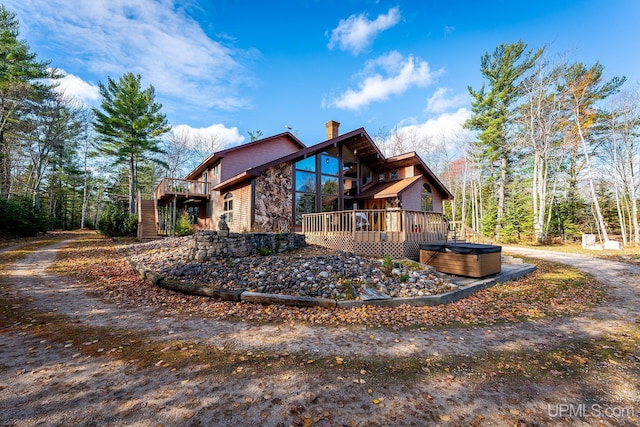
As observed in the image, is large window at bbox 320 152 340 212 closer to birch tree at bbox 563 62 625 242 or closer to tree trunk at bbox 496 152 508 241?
tree trunk at bbox 496 152 508 241

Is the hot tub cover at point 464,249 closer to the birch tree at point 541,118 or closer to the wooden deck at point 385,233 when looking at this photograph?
the wooden deck at point 385,233

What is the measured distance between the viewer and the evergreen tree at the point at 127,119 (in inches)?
862

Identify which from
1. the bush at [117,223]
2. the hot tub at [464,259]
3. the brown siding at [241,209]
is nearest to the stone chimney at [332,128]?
the brown siding at [241,209]

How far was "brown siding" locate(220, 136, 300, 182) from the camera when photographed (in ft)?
49.9

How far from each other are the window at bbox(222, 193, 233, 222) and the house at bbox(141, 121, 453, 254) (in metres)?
0.06

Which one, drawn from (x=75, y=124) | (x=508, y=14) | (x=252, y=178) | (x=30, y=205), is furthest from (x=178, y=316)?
(x=75, y=124)

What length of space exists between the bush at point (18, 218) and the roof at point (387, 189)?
20.0 metres

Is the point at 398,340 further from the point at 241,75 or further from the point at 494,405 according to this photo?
the point at 241,75

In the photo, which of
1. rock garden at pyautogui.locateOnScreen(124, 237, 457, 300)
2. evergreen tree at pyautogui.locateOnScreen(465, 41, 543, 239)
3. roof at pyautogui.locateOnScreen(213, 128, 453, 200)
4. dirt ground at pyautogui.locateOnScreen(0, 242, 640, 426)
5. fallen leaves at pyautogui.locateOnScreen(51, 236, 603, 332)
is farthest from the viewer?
evergreen tree at pyautogui.locateOnScreen(465, 41, 543, 239)

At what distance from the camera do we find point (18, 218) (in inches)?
588

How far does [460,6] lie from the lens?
449 inches

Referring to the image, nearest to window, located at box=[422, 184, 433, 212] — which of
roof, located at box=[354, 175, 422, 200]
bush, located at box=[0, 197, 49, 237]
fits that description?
roof, located at box=[354, 175, 422, 200]

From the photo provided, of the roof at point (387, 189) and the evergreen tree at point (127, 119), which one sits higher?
the evergreen tree at point (127, 119)

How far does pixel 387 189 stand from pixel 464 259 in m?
7.67
